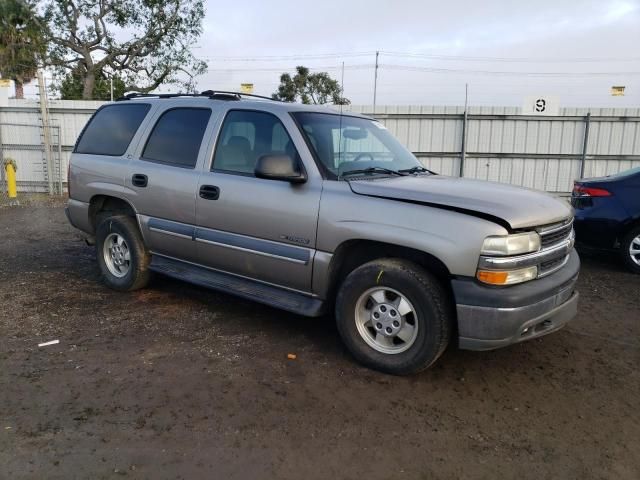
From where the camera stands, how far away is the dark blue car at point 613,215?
6629 mm

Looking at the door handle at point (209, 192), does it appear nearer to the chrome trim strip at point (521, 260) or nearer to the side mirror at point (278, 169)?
the side mirror at point (278, 169)

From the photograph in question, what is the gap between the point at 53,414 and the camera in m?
3.21

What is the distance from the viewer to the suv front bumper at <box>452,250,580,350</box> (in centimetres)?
332

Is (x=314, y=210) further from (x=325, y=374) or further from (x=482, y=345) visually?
(x=482, y=345)

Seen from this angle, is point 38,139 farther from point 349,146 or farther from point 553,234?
point 553,234

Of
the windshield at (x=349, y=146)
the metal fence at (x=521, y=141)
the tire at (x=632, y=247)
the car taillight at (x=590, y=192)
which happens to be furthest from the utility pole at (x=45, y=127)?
the tire at (x=632, y=247)

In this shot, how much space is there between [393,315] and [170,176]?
243 centimetres

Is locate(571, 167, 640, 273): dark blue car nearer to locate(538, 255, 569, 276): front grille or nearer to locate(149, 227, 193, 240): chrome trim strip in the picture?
locate(538, 255, 569, 276): front grille

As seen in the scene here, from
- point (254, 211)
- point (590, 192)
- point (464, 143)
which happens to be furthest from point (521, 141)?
point (254, 211)

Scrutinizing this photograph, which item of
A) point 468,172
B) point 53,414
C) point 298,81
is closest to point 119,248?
point 53,414

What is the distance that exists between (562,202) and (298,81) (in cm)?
4009

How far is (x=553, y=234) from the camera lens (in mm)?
3760

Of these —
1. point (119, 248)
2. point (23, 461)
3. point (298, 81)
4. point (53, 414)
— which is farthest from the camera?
point (298, 81)

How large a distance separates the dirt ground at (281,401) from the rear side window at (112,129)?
5.32 ft
